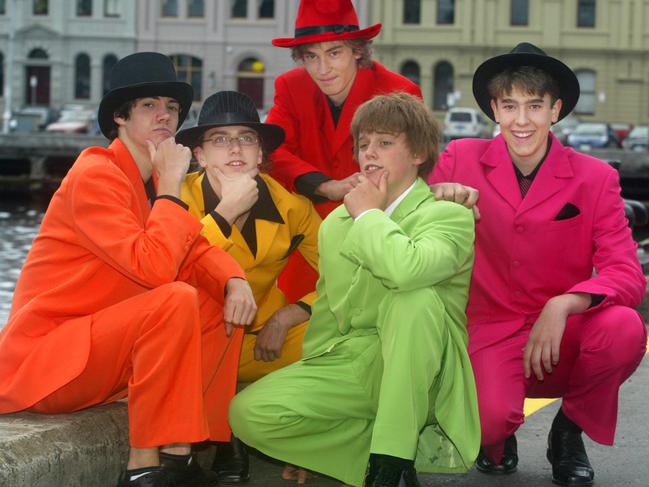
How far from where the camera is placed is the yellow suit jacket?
14.0 ft

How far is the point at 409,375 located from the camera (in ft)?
11.5

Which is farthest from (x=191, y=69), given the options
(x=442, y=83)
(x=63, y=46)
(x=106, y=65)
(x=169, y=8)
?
(x=442, y=83)

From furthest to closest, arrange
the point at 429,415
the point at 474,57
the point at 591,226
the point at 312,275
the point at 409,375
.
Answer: the point at 474,57
the point at 312,275
the point at 591,226
the point at 429,415
the point at 409,375

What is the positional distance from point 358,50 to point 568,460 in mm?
1896

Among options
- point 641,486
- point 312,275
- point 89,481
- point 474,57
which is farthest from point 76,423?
point 474,57

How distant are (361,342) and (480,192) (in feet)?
2.58

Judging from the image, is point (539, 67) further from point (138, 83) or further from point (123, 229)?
point (123, 229)

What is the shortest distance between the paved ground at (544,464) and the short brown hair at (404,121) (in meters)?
1.07

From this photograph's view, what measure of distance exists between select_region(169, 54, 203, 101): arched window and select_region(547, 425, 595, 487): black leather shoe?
5199 centimetres

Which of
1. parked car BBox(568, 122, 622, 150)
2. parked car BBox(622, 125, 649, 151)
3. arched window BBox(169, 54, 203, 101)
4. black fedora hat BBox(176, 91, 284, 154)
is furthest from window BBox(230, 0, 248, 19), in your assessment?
black fedora hat BBox(176, 91, 284, 154)

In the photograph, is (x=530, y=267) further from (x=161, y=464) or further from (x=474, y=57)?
(x=474, y=57)

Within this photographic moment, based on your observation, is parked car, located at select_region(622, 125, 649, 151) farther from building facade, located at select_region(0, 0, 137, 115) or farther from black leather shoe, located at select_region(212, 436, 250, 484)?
black leather shoe, located at select_region(212, 436, 250, 484)

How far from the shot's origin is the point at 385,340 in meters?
3.57

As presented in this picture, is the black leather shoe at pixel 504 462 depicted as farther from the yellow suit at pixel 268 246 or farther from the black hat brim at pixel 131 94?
the black hat brim at pixel 131 94
